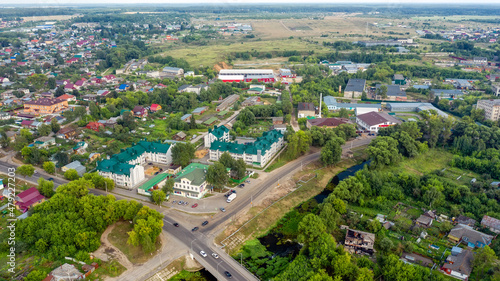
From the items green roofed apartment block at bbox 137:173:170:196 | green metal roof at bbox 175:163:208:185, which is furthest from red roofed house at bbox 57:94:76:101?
green metal roof at bbox 175:163:208:185

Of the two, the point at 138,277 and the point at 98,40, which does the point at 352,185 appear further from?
the point at 98,40

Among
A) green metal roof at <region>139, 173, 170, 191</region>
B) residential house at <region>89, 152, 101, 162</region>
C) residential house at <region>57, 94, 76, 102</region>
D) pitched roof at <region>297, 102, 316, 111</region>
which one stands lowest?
green metal roof at <region>139, 173, 170, 191</region>

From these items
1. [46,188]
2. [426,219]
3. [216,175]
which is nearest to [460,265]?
[426,219]

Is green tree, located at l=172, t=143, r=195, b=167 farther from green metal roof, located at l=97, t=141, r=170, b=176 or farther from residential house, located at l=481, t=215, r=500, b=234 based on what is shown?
residential house, located at l=481, t=215, r=500, b=234

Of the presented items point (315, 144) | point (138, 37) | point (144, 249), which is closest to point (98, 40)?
point (138, 37)

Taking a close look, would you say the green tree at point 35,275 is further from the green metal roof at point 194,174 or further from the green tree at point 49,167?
the green tree at point 49,167
